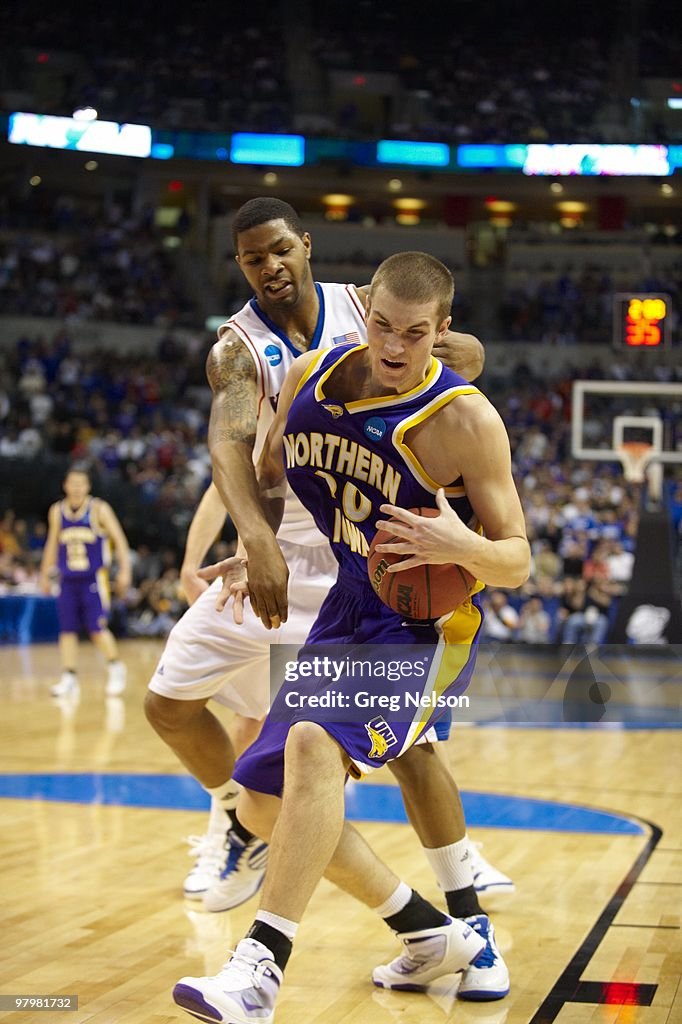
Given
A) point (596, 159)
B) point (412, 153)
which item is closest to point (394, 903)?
point (596, 159)

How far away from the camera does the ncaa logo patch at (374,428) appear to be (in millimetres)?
3134

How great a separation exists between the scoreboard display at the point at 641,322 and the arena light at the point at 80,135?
15.5 meters

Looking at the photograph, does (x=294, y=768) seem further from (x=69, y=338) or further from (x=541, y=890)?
(x=69, y=338)

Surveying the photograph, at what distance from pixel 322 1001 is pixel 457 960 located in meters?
0.40

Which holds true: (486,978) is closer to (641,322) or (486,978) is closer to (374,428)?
(374,428)

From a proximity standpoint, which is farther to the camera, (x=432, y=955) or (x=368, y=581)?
(x=432, y=955)

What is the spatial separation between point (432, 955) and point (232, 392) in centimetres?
170

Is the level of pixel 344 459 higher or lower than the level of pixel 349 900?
higher

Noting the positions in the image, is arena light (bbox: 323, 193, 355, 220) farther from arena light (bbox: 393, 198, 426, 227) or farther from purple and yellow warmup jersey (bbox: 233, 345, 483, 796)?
purple and yellow warmup jersey (bbox: 233, 345, 483, 796)

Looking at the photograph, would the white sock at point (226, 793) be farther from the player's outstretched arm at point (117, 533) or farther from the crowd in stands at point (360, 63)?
the crowd in stands at point (360, 63)

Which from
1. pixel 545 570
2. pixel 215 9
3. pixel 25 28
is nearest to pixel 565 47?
pixel 215 9

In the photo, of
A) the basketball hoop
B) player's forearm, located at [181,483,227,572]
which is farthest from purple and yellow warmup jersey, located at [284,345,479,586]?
the basketball hoop

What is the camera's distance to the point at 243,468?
11.3 ft

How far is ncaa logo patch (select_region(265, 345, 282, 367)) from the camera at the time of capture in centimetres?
402
